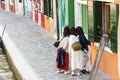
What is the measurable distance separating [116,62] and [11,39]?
38.1 ft

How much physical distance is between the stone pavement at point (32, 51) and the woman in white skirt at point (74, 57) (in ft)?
0.74

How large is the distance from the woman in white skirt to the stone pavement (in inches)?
8.9

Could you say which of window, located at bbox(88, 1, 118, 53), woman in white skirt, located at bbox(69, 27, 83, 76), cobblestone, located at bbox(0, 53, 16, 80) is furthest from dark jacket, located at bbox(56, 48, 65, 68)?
cobblestone, located at bbox(0, 53, 16, 80)

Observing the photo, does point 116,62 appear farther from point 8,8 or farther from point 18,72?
point 8,8

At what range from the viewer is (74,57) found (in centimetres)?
1286

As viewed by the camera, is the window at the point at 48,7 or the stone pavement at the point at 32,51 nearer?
the stone pavement at the point at 32,51

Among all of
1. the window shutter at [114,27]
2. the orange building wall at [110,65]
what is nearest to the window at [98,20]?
the orange building wall at [110,65]

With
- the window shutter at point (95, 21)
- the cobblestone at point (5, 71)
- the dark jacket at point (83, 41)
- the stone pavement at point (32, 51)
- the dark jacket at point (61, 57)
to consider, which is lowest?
the cobblestone at point (5, 71)

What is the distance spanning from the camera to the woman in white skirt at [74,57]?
12.7 meters

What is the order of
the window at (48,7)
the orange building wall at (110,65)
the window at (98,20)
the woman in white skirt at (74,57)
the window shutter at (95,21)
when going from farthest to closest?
the window at (48,7)
the window shutter at (95,21)
the window at (98,20)
the woman in white skirt at (74,57)
the orange building wall at (110,65)

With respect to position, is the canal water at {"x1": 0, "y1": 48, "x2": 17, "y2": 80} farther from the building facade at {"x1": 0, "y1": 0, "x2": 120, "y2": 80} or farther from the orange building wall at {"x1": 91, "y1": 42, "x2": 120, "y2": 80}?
the orange building wall at {"x1": 91, "y1": 42, "x2": 120, "y2": 80}

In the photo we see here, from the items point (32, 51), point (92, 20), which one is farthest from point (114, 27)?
point (32, 51)

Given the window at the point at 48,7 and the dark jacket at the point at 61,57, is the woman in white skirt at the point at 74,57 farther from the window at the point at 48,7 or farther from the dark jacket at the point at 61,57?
the window at the point at 48,7

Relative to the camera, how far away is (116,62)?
12.1m
